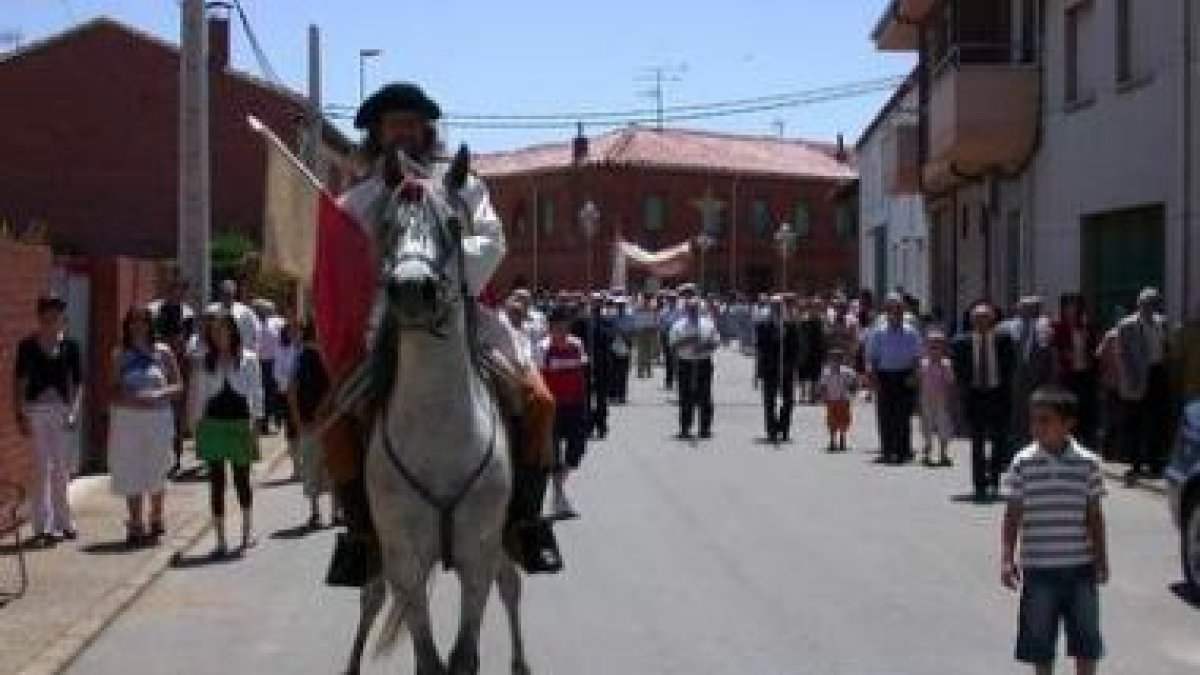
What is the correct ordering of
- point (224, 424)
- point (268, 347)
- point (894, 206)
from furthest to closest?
point (894, 206) < point (268, 347) < point (224, 424)

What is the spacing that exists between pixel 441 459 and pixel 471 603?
25.2 inches

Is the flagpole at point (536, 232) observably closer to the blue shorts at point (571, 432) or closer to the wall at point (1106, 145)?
the wall at point (1106, 145)

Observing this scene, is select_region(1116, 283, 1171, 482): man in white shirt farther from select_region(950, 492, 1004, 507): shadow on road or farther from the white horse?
the white horse

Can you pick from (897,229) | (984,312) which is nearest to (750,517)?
(984,312)

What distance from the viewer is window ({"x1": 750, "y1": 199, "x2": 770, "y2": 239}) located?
95.4m

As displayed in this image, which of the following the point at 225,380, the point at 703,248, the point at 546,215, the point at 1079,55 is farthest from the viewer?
the point at 546,215

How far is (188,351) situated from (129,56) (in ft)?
127

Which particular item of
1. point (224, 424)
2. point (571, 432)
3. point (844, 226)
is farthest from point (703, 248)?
point (224, 424)

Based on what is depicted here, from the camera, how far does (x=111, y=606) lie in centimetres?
1250

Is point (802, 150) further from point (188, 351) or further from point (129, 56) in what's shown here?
point (188, 351)

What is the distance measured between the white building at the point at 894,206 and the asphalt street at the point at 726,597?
2145 cm

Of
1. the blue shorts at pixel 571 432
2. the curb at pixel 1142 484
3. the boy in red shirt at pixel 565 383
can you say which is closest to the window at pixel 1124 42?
the curb at pixel 1142 484

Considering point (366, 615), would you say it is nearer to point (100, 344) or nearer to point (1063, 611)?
point (1063, 611)

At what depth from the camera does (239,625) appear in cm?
1215
